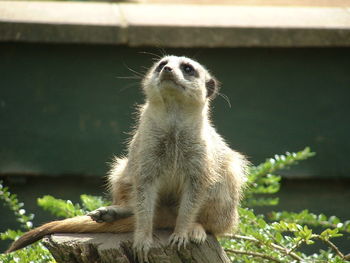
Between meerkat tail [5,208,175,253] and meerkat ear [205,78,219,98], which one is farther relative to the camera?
meerkat ear [205,78,219,98]

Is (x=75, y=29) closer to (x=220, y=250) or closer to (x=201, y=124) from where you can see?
(x=201, y=124)

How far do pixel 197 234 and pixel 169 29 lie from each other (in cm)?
260

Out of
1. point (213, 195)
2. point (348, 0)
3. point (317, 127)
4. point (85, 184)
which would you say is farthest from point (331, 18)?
point (213, 195)

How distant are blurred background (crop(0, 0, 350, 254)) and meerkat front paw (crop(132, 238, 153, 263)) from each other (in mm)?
2523


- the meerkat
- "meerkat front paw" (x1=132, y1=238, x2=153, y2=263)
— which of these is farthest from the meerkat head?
"meerkat front paw" (x1=132, y1=238, x2=153, y2=263)

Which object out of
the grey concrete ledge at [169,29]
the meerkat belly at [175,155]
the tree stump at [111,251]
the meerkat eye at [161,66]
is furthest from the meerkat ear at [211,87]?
the grey concrete ledge at [169,29]

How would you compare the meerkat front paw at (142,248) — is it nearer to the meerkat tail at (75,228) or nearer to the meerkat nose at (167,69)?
the meerkat tail at (75,228)

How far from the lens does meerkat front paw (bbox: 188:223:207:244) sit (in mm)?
3411

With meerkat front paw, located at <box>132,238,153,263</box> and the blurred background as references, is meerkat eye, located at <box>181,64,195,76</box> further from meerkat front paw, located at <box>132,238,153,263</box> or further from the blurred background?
the blurred background

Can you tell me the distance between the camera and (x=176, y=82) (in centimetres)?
358

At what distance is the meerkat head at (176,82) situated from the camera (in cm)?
357

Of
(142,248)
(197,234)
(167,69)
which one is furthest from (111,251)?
(167,69)

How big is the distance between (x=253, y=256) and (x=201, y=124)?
0.88 metres

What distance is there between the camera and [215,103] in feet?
19.5
